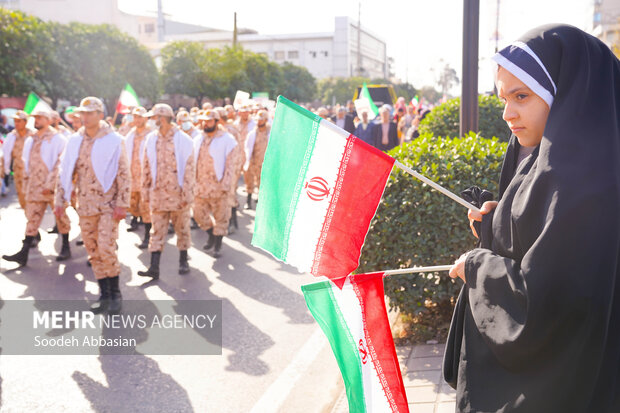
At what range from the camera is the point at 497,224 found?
214 cm

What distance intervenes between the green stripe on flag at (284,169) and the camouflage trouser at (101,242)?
3.72 m

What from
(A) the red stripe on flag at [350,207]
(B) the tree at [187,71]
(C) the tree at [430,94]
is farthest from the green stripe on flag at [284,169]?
(C) the tree at [430,94]

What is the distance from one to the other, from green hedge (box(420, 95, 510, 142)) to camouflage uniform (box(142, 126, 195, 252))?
16.5 ft

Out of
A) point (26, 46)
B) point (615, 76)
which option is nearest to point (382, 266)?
point (615, 76)

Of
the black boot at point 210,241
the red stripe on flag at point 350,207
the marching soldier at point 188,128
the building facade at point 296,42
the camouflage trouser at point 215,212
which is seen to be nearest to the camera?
the red stripe on flag at point 350,207

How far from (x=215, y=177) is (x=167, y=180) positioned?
1172 millimetres

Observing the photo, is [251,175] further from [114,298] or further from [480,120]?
[114,298]

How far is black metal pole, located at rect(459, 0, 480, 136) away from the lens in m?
5.62

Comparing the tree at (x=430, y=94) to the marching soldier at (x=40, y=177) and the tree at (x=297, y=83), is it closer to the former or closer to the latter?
the tree at (x=297, y=83)

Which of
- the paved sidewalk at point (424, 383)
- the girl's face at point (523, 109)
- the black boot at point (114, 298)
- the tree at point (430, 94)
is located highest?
the tree at point (430, 94)

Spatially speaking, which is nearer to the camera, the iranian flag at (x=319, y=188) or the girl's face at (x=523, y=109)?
the girl's face at (x=523, y=109)

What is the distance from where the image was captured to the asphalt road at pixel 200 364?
4371 mm

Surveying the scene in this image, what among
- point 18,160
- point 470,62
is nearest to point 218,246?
point 18,160

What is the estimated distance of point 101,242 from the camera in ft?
20.4
